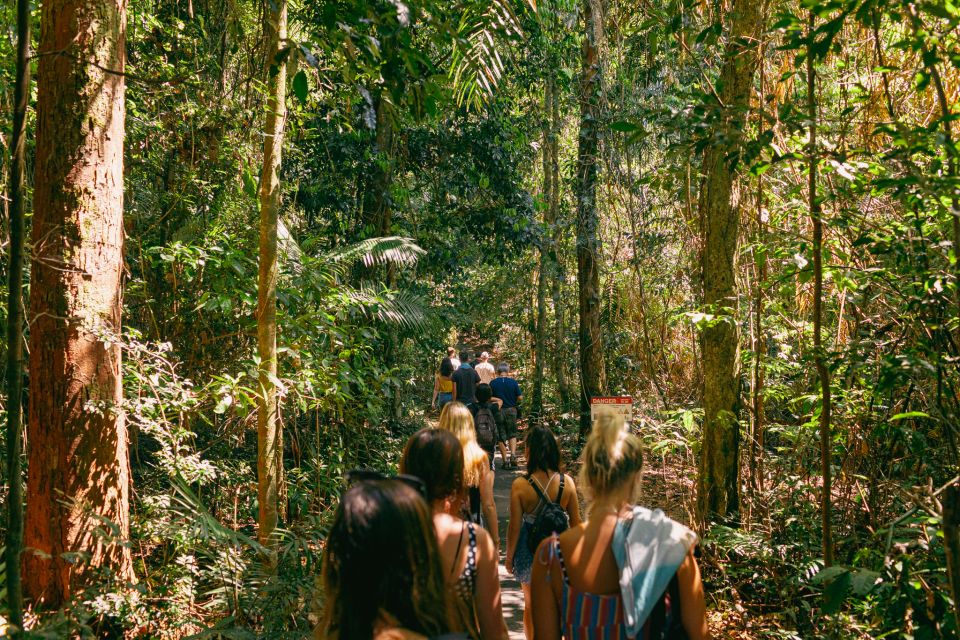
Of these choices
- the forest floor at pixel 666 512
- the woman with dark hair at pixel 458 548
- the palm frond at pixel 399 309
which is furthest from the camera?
the palm frond at pixel 399 309

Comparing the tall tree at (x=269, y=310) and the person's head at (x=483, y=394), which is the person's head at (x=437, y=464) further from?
the person's head at (x=483, y=394)

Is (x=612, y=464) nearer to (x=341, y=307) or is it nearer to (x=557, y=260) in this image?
(x=341, y=307)

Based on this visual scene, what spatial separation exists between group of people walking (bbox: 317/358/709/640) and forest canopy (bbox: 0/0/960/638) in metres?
1.15

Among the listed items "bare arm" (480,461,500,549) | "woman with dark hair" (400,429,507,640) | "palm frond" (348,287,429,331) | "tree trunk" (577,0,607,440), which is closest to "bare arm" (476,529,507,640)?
"woman with dark hair" (400,429,507,640)

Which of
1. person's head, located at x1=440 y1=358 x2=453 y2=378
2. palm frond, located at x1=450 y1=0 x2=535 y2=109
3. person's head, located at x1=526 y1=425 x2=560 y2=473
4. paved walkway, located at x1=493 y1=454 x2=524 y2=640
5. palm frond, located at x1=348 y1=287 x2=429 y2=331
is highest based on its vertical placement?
palm frond, located at x1=450 y1=0 x2=535 y2=109

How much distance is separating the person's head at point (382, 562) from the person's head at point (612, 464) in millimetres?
1153

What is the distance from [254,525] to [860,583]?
6513 millimetres

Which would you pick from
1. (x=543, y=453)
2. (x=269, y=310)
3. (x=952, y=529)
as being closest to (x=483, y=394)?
(x=269, y=310)

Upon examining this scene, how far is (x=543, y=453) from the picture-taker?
4965mm

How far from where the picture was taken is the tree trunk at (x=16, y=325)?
9.87 feet

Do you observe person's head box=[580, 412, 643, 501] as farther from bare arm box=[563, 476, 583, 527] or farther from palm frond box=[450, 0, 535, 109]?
palm frond box=[450, 0, 535, 109]

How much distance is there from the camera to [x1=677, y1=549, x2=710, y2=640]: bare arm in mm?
2787

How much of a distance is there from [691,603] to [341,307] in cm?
613

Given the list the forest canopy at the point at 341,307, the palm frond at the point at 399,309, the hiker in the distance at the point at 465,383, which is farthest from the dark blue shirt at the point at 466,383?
the palm frond at the point at 399,309
